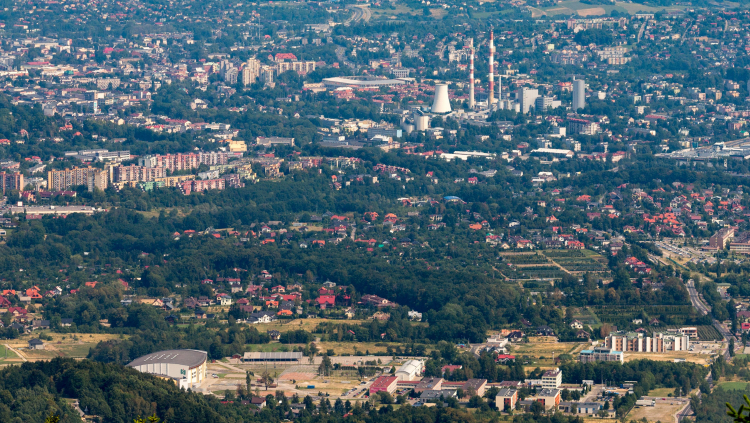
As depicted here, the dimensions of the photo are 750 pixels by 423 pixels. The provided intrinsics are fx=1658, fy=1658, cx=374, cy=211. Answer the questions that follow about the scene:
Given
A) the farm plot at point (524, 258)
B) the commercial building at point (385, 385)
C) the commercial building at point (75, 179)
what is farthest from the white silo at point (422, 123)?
the commercial building at point (385, 385)

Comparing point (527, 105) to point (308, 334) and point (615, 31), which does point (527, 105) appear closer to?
point (615, 31)

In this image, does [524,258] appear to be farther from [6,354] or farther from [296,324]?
[6,354]

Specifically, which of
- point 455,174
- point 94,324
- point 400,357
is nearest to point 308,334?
point 400,357

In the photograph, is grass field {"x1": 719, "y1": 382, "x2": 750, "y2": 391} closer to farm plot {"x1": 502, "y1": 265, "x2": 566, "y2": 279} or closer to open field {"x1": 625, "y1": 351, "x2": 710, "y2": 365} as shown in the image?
open field {"x1": 625, "y1": 351, "x2": 710, "y2": 365}

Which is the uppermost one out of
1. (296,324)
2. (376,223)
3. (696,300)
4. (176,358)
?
(176,358)

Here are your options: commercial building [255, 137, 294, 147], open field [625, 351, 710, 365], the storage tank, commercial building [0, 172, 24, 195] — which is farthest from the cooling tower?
open field [625, 351, 710, 365]

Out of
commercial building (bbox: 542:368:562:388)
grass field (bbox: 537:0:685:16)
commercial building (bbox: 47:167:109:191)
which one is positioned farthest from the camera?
grass field (bbox: 537:0:685:16)

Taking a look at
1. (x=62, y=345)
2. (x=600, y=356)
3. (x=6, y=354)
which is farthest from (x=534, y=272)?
(x=6, y=354)
